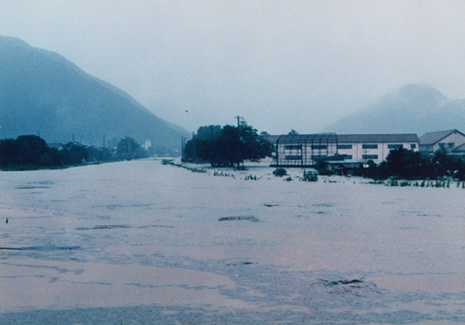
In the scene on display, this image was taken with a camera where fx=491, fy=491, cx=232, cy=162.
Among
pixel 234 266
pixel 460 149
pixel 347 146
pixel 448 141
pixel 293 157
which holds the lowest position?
pixel 234 266

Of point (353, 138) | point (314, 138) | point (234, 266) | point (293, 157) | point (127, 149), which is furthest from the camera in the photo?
point (127, 149)

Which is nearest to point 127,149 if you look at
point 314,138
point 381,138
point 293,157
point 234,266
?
point 293,157

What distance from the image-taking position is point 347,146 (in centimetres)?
6272

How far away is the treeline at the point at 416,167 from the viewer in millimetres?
31594

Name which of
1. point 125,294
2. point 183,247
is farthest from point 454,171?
point 125,294

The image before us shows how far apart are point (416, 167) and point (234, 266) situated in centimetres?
2577

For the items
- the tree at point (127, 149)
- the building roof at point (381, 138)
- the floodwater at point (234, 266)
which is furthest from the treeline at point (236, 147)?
the tree at point (127, 149)

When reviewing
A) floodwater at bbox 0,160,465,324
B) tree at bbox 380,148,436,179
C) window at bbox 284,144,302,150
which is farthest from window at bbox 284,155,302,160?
floodwater at bbox 0,160,465,324

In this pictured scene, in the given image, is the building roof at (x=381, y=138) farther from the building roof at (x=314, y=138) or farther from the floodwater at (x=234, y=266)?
the floodwater at (x=234, y=266)

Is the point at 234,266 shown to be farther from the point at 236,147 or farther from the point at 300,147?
the point at 300,147

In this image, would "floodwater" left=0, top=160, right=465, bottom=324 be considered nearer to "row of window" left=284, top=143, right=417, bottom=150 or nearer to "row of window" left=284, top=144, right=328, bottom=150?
"row of window" left=284, top=144, right=328, bottom=150

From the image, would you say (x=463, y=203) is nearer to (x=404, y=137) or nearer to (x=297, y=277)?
(x=297, y=277)

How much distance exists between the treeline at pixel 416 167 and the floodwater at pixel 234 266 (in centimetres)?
1527

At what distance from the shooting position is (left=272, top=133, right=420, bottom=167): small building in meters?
60.2
